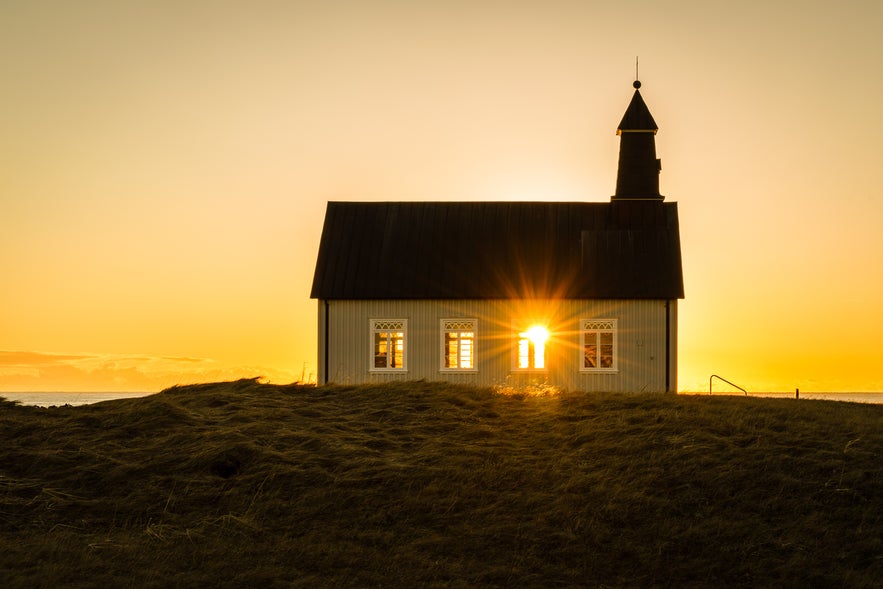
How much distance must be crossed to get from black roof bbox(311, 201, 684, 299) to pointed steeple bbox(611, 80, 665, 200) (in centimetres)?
44

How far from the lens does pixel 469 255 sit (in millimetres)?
30609

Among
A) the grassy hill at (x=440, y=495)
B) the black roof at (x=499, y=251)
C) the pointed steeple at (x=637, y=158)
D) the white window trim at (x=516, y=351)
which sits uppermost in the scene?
the pointed steeple at (x=637, y=158)

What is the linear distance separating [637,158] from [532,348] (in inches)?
309

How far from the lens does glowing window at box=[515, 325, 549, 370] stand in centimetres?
2892

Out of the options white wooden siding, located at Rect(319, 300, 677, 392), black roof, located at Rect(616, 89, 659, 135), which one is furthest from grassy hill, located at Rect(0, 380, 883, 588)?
black roof, located at Rect(616, 89, 659, 135)

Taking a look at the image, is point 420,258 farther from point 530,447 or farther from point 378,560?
point 378,560

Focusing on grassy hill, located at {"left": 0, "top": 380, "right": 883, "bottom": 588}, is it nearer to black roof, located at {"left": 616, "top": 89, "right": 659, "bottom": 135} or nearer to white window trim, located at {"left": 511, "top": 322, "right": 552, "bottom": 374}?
white window trim, located at {"left": 511, "top": 322, "right": 552, "bottom": 374}

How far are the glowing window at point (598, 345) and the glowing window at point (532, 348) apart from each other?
121 cm

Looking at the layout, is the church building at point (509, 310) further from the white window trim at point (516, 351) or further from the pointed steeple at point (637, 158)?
the pointed steeple at point (637, 158)

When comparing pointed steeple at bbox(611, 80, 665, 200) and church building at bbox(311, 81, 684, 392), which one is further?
pointed steeple at bbox(611, 80, 665, 200)

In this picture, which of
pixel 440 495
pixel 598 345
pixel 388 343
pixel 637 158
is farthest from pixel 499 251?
pixel 440 495

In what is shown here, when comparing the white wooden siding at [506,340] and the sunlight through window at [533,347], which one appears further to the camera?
the sunlight through window at [533,347]

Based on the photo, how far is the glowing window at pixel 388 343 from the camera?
29.0 meters

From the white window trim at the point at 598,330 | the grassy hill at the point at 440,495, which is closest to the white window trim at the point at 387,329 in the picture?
the white window trim at the point at 598,330
